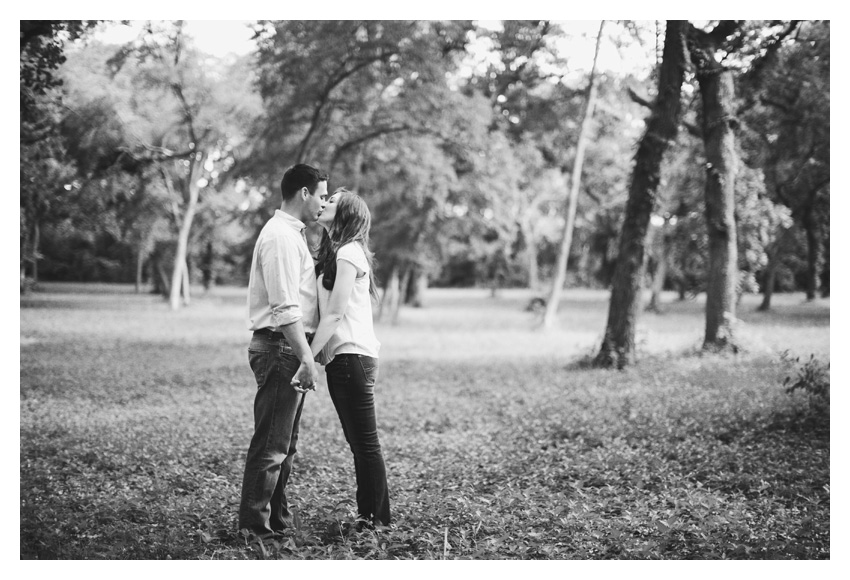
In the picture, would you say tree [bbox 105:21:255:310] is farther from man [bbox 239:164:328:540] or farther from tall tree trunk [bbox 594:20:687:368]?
tall tree trunk [bbox 594:20:687:368]

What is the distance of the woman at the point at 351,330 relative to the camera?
3045 mm

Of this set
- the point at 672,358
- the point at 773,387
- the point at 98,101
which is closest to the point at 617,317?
the point at 672,358

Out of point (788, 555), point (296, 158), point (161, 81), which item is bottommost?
point (788, 555)

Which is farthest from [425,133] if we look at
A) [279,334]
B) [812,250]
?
[812,250]

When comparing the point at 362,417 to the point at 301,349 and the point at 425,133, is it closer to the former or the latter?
the point at 301,349

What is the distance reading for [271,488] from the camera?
312 centimetres

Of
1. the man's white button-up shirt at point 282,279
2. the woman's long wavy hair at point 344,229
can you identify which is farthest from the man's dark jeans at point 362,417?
the woman's long wavy hair at point 344,229

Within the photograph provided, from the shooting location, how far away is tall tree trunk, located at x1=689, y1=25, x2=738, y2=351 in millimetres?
8875

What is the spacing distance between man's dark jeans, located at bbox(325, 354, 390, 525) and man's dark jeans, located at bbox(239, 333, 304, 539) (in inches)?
7.5

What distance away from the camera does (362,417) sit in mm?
3135

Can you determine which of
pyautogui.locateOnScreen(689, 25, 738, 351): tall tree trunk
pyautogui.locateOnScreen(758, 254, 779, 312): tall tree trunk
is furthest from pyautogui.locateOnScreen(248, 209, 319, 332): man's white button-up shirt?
pyautogui.locateOnScreen(758, 254, 779, 312): tall tree trunk

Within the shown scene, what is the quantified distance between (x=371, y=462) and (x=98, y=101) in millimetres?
7436

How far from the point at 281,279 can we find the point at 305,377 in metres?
0.43

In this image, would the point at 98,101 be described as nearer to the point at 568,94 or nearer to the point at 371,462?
the point at 371,462
